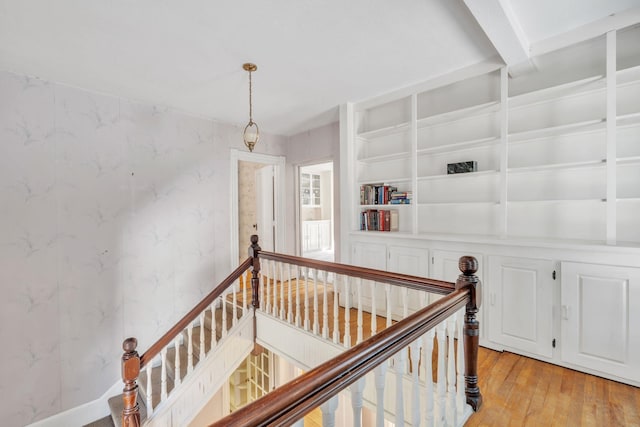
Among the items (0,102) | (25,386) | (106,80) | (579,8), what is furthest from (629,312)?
(0,102)

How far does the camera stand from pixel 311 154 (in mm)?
4547

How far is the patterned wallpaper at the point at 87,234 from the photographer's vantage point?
2592mm

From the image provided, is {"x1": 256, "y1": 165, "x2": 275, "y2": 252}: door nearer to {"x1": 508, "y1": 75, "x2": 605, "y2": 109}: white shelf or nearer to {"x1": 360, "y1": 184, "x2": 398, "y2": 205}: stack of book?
{"x1": 360, "y1": 184, "x2": 398, "y2": 205}: stack of book

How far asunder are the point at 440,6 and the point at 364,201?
6.78ft

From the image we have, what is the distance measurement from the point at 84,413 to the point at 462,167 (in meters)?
4.38

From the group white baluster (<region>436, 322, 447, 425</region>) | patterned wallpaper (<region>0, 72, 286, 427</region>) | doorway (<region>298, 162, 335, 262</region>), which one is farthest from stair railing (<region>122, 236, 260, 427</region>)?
doorway (<region>298, 162, 335, 262</region>)

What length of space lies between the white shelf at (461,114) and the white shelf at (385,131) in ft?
0.54

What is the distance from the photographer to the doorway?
7.02 m

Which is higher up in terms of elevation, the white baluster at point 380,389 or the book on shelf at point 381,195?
the book on shelf at point 381,195

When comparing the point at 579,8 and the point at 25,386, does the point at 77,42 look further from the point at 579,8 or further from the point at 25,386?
the point at 579,8

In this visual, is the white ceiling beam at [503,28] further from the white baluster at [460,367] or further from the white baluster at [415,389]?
the white baluster at [415,389]

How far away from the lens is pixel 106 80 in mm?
2770

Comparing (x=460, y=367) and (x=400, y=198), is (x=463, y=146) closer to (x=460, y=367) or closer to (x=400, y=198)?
(x=400, y=198)

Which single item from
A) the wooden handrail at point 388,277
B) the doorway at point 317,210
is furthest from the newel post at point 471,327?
the doorway at point 317,210
